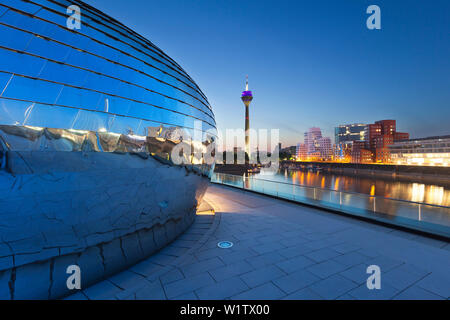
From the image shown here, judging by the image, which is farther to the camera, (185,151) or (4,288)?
(185,151)

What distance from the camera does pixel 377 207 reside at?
838 cm

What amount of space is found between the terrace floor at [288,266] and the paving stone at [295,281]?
0.02 meters

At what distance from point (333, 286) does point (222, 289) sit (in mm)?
2331

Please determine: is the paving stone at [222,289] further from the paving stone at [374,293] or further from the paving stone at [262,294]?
the paving stone at [374,293]

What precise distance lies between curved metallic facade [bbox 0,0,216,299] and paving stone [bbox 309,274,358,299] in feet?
13.4

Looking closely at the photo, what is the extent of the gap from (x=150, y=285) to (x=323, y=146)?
19086cm

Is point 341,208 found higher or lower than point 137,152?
lower

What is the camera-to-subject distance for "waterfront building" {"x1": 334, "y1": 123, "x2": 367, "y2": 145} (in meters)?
177

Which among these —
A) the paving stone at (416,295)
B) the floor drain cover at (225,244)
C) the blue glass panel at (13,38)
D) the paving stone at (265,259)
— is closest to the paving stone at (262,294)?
the paving stone at (265,259)

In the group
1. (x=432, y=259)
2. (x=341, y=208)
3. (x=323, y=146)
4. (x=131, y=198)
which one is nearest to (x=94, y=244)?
(x=131, y=198)

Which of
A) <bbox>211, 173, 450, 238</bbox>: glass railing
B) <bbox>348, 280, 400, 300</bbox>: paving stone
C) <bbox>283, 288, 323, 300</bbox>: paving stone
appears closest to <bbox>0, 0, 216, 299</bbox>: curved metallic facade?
<bbox>283, 288, 323, 300</bbox>: paving stone
